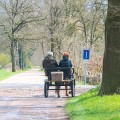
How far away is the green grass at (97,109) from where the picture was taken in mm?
12438

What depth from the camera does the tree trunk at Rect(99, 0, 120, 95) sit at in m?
17.4

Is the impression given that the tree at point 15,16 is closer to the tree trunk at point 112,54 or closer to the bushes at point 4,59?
the bushes at point 4,59

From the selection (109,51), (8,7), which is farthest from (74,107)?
(8,7)

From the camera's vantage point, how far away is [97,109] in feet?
46.5

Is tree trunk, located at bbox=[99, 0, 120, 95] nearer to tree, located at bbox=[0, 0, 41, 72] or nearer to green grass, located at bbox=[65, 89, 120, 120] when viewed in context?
green grass, located at bbox=[65, 89, 120, 120]

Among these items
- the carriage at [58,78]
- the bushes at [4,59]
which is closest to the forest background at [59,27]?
the bushes at [4,59]

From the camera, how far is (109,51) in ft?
58.7

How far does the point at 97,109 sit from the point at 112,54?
13.5ft

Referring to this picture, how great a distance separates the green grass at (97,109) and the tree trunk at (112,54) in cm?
92

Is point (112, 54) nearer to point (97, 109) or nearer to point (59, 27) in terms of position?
point (97, 109)

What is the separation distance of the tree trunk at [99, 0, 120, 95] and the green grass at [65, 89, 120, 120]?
0.92m

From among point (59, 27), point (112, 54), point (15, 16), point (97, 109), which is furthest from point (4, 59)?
point (97, 109)

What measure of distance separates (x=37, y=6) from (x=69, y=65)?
4710cm

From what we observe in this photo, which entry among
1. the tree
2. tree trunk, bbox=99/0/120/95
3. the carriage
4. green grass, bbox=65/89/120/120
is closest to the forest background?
the tree
